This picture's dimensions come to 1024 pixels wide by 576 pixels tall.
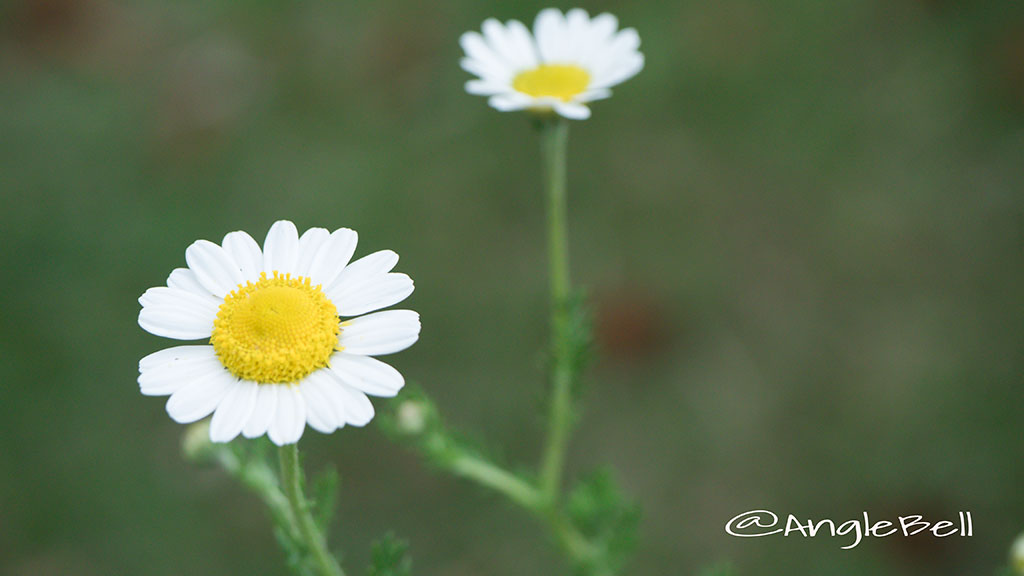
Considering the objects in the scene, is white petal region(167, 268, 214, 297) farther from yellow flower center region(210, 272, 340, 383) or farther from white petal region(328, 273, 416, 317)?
white petal region(328, 273, 416, 317)

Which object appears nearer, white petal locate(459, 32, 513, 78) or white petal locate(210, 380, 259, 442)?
white petal locate(210, 380, 259, 442)

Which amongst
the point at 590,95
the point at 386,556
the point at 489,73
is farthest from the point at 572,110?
the point at 386,556

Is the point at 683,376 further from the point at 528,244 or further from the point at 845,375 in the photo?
the point at 528,244

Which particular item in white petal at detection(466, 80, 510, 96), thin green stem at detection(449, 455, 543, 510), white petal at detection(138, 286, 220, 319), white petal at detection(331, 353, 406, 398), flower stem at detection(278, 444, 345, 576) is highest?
white petal at detection(466, 80, 510, 96)

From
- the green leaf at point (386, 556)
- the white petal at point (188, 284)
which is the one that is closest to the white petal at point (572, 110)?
the white petal at point (188, 284)

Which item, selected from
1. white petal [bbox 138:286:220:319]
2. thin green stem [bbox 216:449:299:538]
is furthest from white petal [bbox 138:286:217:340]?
thin green stem [bbox 216:449:299:538]

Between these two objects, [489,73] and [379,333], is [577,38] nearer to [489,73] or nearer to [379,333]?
[489,73]
